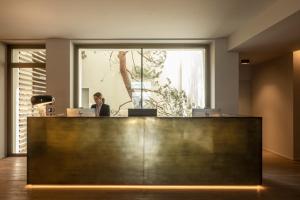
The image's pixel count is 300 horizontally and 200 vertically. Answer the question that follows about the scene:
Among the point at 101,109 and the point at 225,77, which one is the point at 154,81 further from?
the point at 101,109

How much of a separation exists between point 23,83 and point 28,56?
718 mm

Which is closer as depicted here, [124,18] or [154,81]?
[124,18]

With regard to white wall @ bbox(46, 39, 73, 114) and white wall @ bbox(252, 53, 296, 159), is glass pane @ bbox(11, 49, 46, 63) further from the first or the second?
white wall @ bbox(252, 53, 296, 159)

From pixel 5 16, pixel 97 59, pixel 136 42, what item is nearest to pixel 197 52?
pixel 136 42

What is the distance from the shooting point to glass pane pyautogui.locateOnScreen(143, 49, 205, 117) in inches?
332

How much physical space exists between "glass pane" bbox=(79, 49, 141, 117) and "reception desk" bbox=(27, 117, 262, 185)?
3265 mm

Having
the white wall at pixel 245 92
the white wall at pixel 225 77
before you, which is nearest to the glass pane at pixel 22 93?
the white wall at pixel 225 77

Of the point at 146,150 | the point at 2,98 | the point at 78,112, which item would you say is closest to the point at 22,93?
the point at 2,98

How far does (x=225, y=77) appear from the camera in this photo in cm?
765

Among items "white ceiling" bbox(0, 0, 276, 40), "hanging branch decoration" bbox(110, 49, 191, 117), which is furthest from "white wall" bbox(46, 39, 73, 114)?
"hanging branch decoration" bbox(110, 49, 191, 117)

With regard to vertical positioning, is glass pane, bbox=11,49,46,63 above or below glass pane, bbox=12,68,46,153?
above

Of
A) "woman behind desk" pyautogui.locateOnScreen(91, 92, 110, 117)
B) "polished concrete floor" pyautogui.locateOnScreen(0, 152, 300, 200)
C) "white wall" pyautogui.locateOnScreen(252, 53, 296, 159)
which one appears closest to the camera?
"polished concrete floor" pyautogui.locateOnScreen(0, 152, 300, 200)

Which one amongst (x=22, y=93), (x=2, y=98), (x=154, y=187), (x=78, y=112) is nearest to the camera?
(x=154, y=187)

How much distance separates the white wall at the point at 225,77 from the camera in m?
7.64
